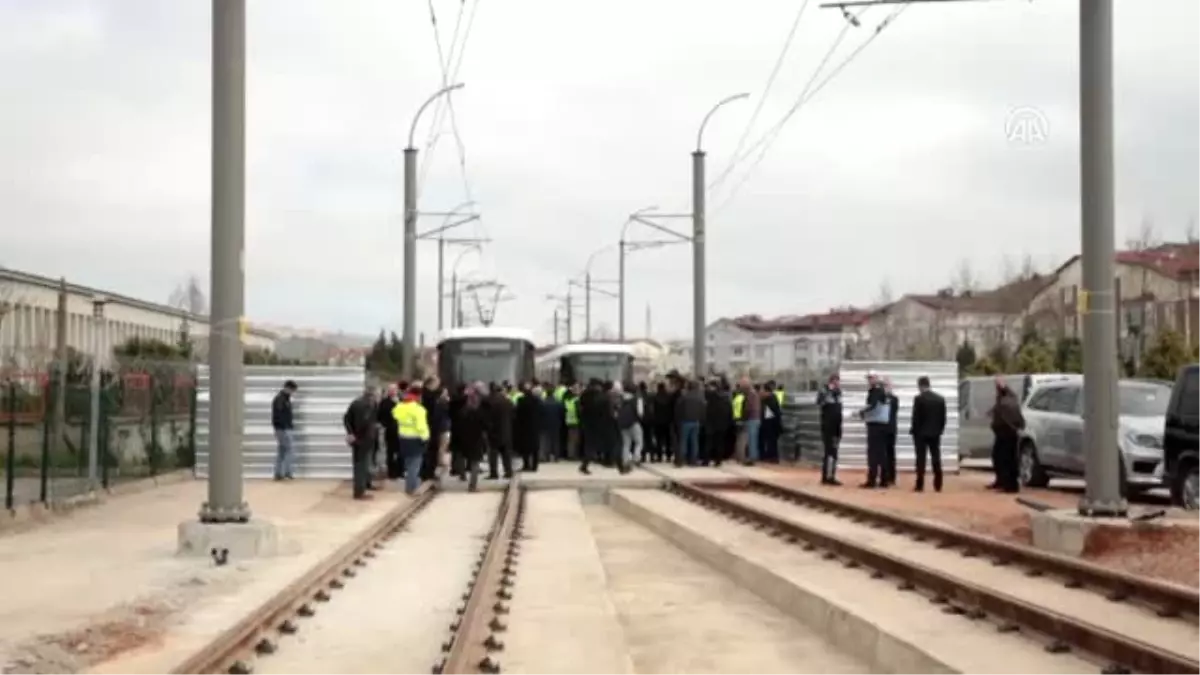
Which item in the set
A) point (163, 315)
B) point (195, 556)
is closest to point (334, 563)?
point (195, 556)

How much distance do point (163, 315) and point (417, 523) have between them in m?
55.7

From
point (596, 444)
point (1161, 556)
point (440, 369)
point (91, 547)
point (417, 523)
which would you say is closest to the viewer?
point (1161, 556)

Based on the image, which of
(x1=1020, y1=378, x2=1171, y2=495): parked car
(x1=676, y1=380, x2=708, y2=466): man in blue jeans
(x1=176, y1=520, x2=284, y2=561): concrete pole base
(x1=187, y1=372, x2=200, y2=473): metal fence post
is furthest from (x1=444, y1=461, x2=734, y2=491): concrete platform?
(x1=176, y1=520, x2=284, y2=561): concrete pole base

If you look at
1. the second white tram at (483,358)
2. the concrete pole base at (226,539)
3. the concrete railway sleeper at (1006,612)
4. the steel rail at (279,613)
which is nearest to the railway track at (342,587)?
the steel rail at (279,613)

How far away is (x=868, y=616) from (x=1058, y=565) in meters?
2.95

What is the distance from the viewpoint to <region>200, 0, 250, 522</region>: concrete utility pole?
15609 millimetres

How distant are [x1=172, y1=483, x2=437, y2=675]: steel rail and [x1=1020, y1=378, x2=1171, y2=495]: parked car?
996 centimetres

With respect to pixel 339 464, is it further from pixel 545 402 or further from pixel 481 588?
pixel 481 588

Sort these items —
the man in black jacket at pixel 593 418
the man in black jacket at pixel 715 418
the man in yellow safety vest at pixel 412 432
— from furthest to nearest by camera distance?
the man in black jacket at pixel 715 418, the man in black jacket at pixel 593 418, the man in yellow safety vest at pixel 412 432

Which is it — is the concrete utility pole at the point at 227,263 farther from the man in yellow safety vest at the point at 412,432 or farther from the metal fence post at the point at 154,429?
the metal fence post at the point at 154,429

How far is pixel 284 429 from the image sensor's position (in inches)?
1096

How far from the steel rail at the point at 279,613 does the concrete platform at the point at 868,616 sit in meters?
3.91

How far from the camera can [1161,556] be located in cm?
1515

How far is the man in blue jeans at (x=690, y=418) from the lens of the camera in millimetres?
31859
